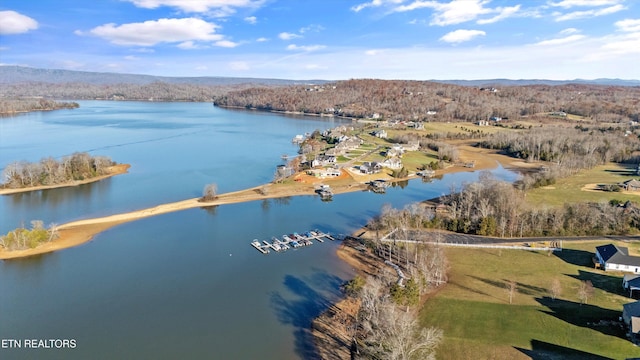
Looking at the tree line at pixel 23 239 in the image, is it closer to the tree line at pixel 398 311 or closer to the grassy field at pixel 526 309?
the tree line at pixel 398 311

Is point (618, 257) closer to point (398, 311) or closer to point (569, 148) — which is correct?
point (398, 311)

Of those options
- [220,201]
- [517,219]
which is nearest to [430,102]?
[220,201]

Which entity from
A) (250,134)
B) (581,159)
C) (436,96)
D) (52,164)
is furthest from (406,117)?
(52,164)

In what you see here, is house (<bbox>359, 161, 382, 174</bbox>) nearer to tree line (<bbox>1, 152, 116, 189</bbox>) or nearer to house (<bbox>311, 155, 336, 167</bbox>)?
house (<bbox>311, 155, 336, 167</bbox>)

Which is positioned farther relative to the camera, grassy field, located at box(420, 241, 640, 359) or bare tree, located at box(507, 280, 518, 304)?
bare tree, located at box(507, 280, 518, 304)

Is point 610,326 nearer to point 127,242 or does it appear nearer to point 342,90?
point 127,242

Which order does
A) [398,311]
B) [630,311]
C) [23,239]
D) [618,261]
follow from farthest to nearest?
[23,239], [618,261], [398,311], [630,311]

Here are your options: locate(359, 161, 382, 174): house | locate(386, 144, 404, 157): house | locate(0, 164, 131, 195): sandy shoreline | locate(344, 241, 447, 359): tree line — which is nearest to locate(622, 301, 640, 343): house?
locate(344, 241, 447, 359): tree line
